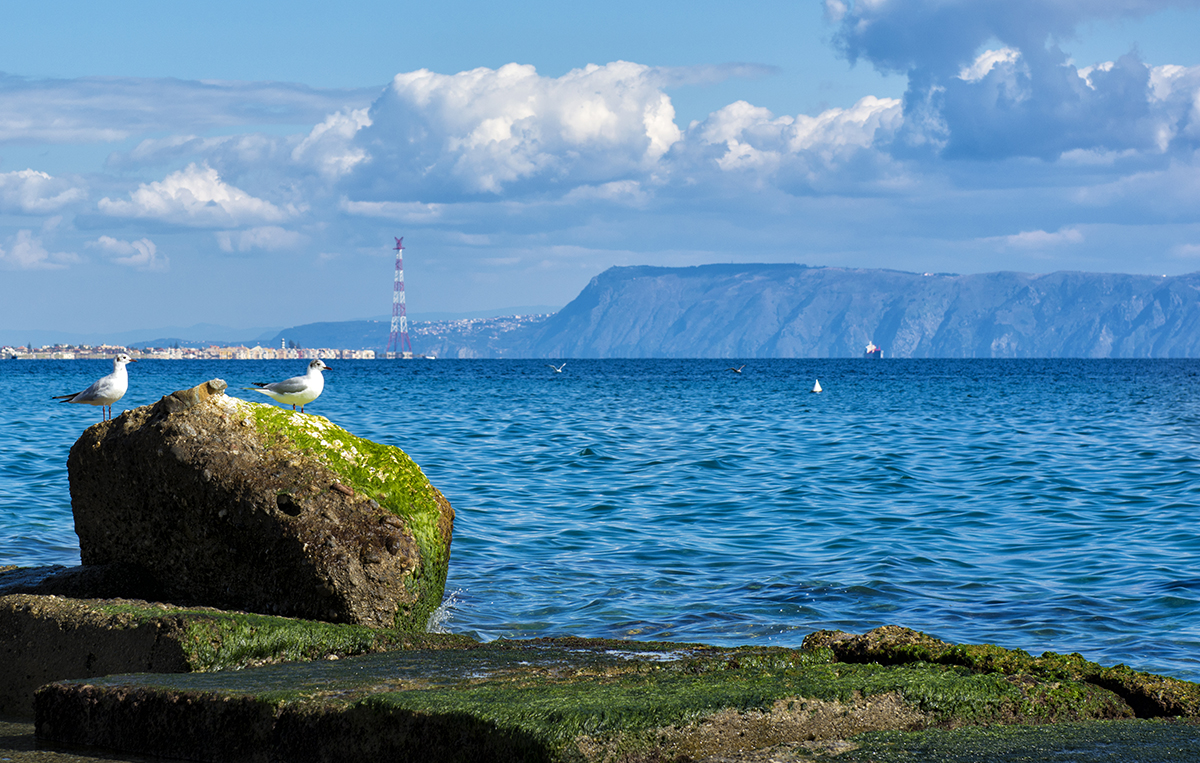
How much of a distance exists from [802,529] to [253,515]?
9691mm

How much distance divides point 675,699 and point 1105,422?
1513 inches

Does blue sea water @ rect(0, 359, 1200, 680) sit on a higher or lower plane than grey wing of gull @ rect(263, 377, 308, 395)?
lower

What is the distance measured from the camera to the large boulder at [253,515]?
795 centimetres

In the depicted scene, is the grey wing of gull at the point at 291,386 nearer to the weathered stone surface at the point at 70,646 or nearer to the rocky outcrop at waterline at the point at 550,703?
the weathered stone surface at the point at 70,646

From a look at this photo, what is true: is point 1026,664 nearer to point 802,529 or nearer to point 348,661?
point 348,661

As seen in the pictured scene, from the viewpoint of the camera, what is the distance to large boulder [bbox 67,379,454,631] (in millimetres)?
7949

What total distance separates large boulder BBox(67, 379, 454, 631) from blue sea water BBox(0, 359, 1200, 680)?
1743mm

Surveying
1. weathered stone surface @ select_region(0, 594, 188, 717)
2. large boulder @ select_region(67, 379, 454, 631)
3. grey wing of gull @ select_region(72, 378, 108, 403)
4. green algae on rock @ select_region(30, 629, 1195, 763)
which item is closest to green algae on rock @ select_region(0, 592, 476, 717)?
weathered stone surface @ select_region(0, 594, 188, 717)

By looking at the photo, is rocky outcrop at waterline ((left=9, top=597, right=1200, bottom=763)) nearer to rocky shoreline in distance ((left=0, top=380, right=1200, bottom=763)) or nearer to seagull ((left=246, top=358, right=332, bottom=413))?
rocky shoreline in distance ((left=0, top=380, right=1200, bottom=763))

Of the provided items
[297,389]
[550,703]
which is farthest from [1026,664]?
[297,389]

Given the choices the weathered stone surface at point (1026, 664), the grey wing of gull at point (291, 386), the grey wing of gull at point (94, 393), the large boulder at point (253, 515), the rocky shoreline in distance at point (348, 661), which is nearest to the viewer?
the rocky shoreline in distance at point (348, 661)

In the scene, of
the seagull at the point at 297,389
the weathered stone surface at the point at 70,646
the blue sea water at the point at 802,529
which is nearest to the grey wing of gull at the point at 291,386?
the seagull at the point at 297,389

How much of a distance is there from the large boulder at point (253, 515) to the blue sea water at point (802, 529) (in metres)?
1.74

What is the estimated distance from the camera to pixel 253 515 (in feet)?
26.2
